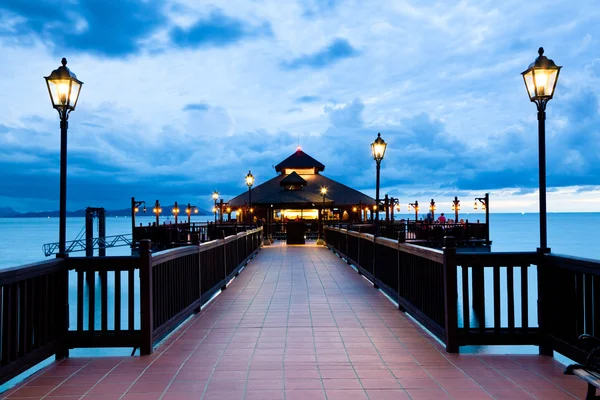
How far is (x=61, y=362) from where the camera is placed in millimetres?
4926

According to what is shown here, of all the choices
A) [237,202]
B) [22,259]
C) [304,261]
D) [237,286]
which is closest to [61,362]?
[237,286]

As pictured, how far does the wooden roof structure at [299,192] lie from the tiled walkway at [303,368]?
22.4 m

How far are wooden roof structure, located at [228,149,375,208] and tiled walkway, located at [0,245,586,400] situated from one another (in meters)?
22.4

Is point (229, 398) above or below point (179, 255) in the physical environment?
below

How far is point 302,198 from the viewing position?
30.6 metres

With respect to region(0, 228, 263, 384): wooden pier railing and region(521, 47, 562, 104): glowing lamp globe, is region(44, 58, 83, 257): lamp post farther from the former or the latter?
region(521, 47, 562, 104): glowing lamp globe

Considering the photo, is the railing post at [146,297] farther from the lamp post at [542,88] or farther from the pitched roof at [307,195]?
the pitched roof at [307,195]

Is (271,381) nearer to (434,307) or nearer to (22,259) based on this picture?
(434,307)

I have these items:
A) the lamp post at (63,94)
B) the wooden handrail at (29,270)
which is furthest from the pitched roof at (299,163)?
the wooden handrail at (29,270)

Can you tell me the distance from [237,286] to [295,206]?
19525 mm

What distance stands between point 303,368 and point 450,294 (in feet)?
5.36

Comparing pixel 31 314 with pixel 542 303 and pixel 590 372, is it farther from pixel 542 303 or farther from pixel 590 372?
pixel 542 303

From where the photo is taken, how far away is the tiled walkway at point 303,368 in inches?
159

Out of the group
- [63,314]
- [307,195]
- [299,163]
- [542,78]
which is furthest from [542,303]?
[299,163]
